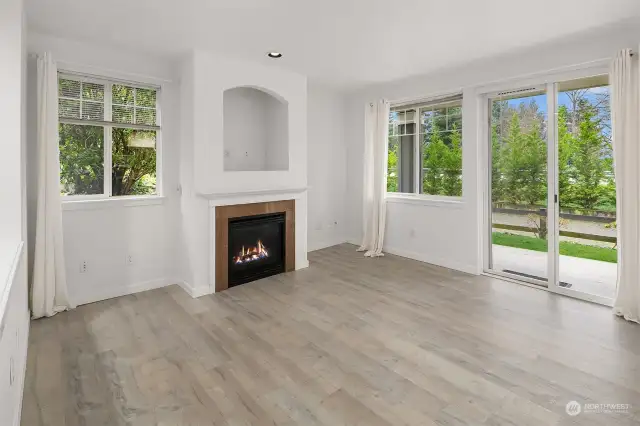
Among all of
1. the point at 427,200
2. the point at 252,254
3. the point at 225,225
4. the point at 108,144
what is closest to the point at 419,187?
the point at 427,200

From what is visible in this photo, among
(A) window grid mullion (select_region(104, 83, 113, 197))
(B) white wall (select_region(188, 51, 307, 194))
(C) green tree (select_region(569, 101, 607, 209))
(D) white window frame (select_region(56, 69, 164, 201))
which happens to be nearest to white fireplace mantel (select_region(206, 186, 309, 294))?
(B) white wall (select_region(188, 51, 307, 194))

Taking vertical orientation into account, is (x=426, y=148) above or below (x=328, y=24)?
below

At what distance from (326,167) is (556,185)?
3435 mm

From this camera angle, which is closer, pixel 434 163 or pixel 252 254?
pixel 252 254

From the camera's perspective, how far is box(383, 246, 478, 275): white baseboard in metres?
4.99

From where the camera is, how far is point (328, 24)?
3.32m

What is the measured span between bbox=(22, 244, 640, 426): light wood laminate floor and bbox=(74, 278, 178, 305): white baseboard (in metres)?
0.12

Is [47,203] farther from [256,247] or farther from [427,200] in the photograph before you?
[427,200]

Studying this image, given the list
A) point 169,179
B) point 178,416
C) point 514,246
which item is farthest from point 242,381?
point 514,246

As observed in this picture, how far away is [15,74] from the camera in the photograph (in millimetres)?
2449

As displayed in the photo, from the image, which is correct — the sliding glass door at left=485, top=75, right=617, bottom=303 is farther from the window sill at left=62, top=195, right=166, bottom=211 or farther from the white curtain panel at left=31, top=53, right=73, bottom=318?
the white curtain panel at left=31, top=53, right=73, bottom=318

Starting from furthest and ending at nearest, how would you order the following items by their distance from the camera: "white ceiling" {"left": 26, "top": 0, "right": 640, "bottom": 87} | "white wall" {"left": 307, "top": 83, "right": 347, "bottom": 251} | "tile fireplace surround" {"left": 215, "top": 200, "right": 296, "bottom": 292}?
1. "white wall" {"left": 307, "top": 83, "right": 347, "bottom": 251}
2. "tile fireplace surround" {"left": 215, "top": 200, "right": 296, "bottom": 292}
3. "white ceiling" {"left": 26, "top": 0, "right": 640, "bottom": 87}

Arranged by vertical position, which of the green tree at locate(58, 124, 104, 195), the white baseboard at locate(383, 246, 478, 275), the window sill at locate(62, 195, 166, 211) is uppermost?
the green tree at locate(58, 124, 104, 195)

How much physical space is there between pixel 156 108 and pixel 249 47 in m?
1.36
